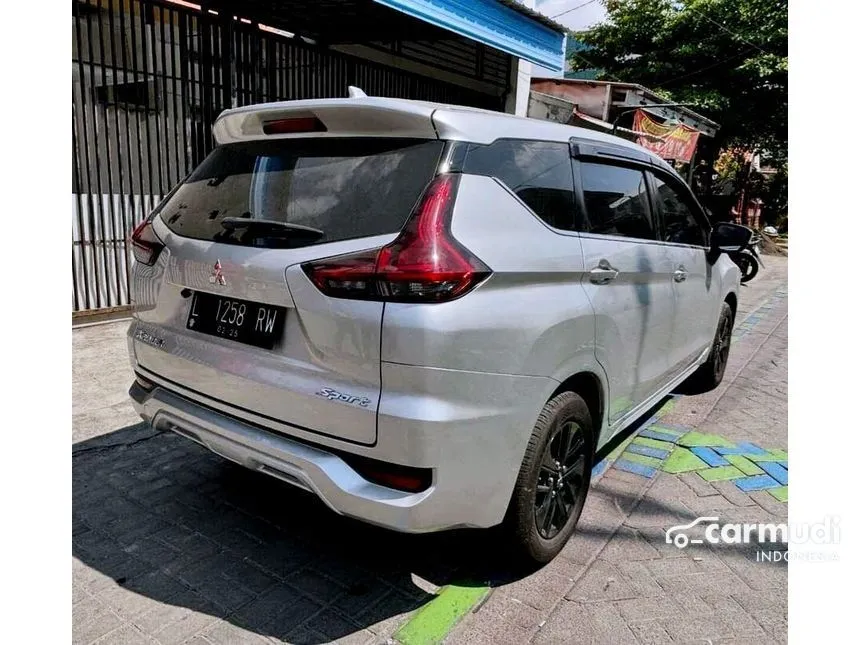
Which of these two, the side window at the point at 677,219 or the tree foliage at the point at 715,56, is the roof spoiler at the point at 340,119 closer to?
the side window at the point at 677,219

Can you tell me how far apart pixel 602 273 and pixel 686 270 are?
4.58 ft

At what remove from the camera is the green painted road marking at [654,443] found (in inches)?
161

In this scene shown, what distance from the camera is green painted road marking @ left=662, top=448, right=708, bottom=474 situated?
3.78 metres

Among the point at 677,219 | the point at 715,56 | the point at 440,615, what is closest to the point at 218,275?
the point at 440,615

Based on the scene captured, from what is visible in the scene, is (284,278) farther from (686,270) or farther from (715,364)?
(715,364)

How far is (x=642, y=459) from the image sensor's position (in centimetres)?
389

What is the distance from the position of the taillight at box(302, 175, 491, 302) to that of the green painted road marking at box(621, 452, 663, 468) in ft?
7.26

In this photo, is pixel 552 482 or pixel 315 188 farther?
pixel 552 482

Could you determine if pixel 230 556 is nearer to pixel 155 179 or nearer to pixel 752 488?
pixel 752 488

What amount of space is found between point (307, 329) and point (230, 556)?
1.18 m

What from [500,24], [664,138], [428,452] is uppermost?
[500,24]

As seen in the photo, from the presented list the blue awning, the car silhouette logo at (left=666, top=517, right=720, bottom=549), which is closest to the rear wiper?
the car silhouette logo at (left=666, top=517, right=720, bottom=549)

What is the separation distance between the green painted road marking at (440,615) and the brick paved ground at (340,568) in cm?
5

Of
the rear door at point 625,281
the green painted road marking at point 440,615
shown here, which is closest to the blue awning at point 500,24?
the rear door at point 625,281
